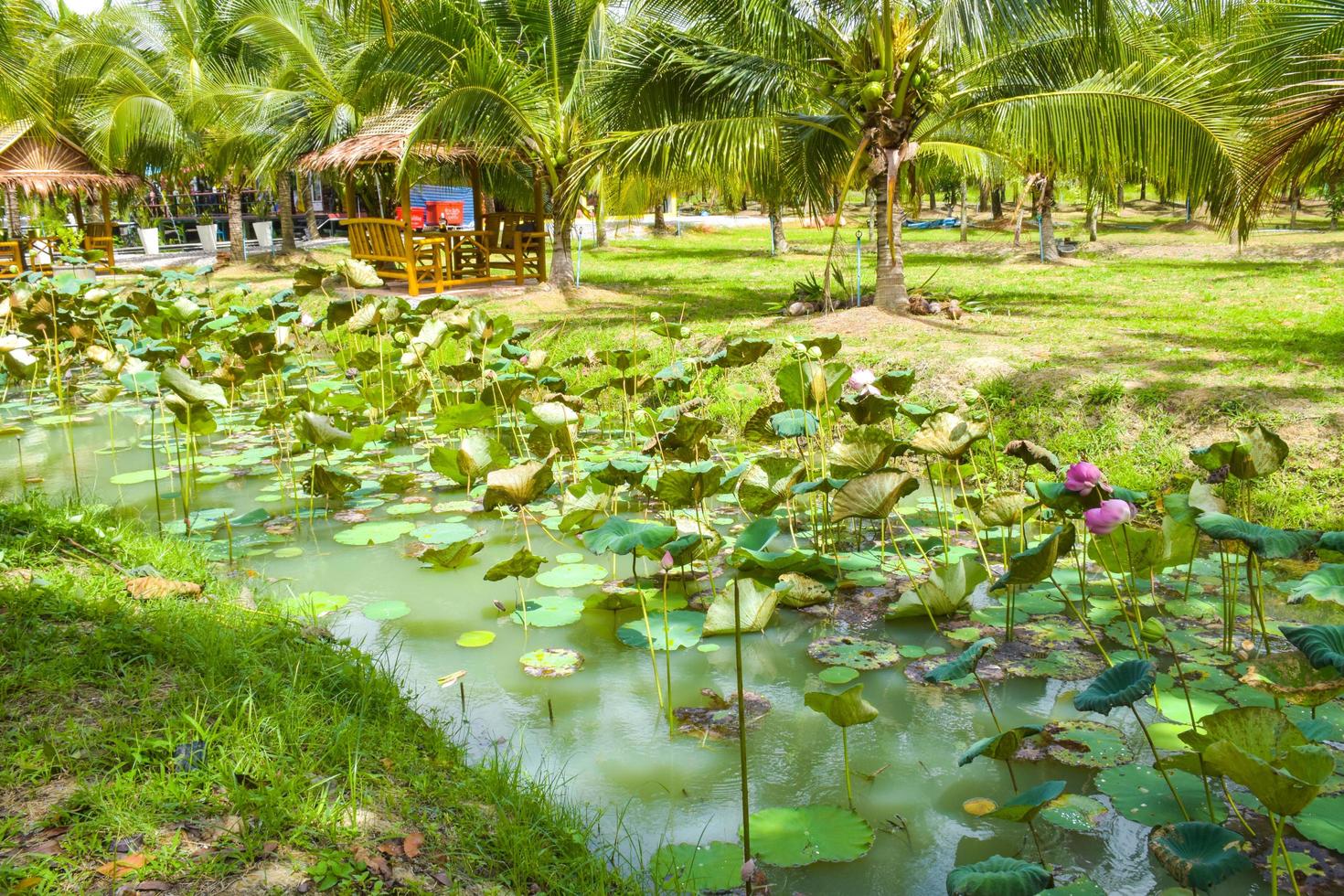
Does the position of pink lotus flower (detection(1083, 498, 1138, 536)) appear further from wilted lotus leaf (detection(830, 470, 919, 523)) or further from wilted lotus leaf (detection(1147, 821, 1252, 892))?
wilted lotus leaf (detection(1147, 821, 1252, 892))

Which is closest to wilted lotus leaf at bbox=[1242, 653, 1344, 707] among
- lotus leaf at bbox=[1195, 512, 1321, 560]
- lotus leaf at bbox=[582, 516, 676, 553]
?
lotus leaf at bbox=[1195, 512, 1321, 560]

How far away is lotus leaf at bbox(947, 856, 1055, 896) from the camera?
1781 millimetres

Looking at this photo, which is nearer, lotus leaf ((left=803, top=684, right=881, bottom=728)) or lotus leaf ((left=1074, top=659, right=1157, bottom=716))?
lotus leaf ((left=1074, top=659, right=1157, bottom=716))

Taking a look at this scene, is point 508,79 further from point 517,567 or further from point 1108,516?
point 1108,516

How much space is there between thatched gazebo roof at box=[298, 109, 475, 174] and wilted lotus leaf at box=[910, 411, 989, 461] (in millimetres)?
8990

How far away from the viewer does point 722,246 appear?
72.0ft

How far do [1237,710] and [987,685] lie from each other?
127 centimetres

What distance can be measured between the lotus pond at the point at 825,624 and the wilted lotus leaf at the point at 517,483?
20mm

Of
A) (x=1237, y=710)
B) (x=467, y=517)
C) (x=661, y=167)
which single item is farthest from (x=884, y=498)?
(x=661, y=167)

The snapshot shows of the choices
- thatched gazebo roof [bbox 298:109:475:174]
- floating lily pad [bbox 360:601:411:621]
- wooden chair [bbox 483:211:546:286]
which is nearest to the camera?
floating lily pad [bbox 360:601:411:621]

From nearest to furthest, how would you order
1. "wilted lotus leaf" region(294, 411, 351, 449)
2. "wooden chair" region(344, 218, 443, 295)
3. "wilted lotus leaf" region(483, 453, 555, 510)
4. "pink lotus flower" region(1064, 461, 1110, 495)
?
"pink lotus flower" region(1064, 461, 1110, 495), "wilted lotus leaf" region(483, 453, 555, 510), "wilted lotus leaf" region(294, 411, 351, 449), "wooden chair" region(344, 218, 443, 295)

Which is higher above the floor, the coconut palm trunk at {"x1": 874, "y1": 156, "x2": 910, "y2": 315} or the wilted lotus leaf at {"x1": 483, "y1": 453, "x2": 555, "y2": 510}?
the coconut palm trunk at {"x1": 874, "y1": 156, "x2": 910, "y2": 315}

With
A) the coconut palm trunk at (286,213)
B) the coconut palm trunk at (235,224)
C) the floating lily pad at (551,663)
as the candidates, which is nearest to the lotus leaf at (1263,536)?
the floating lily pad at (551,663)

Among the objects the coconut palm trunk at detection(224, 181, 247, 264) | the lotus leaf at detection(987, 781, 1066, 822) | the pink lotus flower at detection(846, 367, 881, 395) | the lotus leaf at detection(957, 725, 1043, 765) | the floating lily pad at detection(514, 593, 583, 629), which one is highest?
the coconut palm trunk at detection(224, 181, 247, 264)
